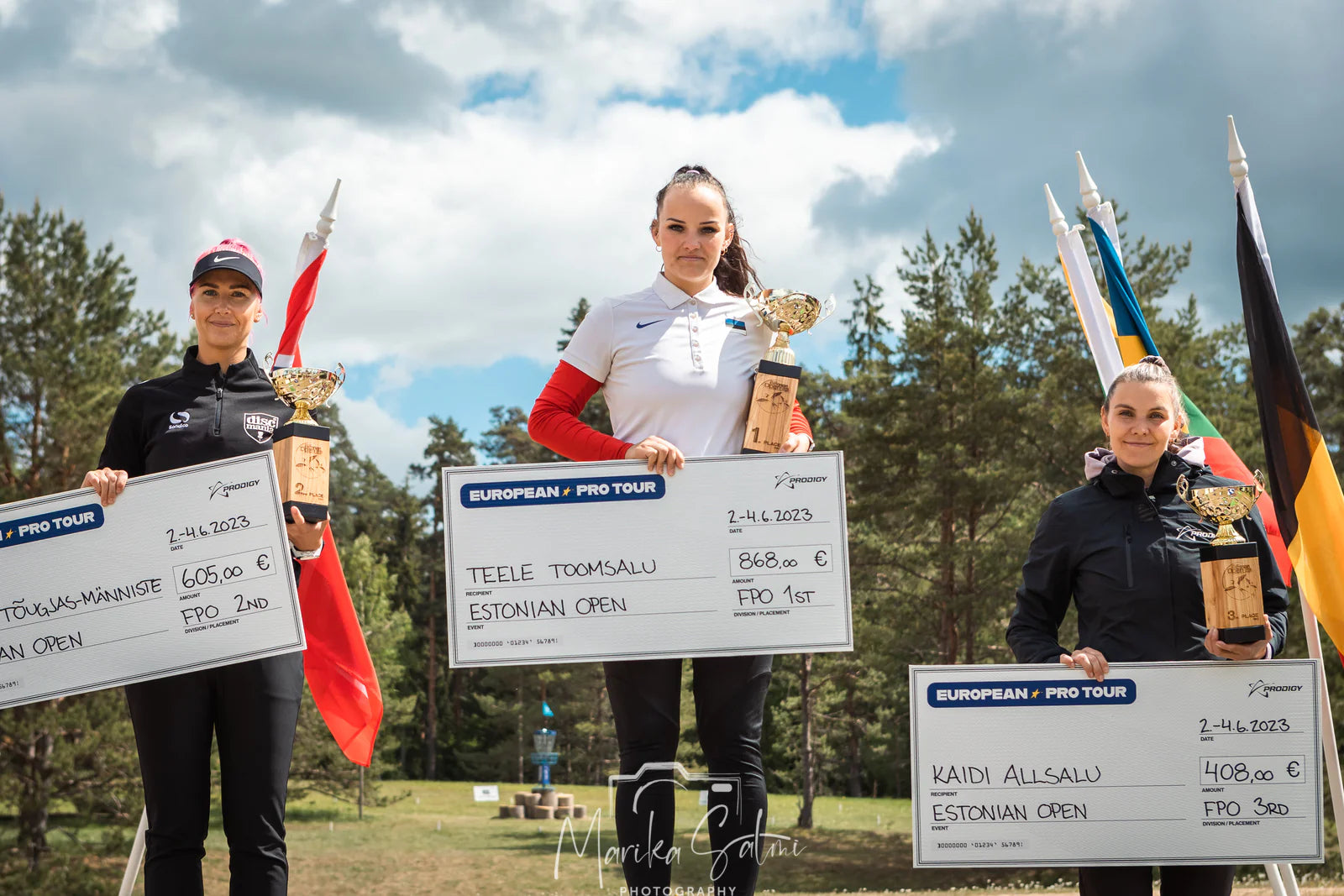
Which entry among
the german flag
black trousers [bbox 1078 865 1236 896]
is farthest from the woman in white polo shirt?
the german flag

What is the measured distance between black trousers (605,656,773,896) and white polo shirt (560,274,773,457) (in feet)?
1.98

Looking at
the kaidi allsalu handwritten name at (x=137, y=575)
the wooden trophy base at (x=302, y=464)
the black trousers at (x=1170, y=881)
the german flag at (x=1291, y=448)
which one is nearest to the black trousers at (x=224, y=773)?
the kaidi allsalu handwritten name at (x=137, y=575)

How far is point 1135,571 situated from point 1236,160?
2.36 metres

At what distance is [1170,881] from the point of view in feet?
9.63

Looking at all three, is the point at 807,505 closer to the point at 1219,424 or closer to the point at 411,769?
the point at 1219,424

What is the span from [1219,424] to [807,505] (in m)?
18.5

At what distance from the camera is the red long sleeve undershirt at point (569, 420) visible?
9.98 feet

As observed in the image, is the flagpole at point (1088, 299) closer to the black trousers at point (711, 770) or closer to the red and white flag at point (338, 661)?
the black trousers at point (711, 770)

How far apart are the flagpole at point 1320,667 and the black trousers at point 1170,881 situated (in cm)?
48

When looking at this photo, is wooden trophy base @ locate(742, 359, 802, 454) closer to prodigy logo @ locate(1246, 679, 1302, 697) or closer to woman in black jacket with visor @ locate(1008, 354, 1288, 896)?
woman in black jacket with visor @ locate(1008, 354, 1288, 896)

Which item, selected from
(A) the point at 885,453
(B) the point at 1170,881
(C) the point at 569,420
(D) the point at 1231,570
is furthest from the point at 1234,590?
(A) the point at 885,453

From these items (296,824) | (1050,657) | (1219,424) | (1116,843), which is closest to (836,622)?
(1050,657)

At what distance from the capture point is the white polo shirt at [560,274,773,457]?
3.03m

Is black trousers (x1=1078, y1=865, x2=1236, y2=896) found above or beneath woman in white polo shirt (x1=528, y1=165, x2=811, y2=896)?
beneath
